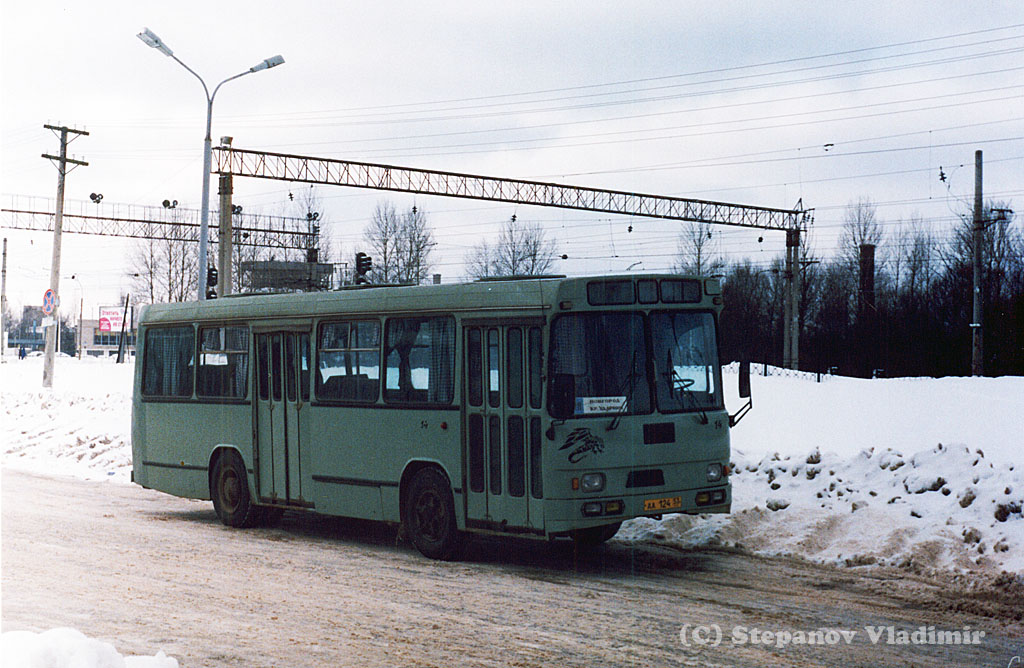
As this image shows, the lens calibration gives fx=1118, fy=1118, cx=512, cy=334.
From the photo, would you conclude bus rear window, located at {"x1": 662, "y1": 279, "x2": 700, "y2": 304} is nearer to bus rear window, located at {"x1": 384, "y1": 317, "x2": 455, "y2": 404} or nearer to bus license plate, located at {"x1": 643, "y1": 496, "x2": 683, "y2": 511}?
bus license plate, located at {"x1": 643, "y1": 496, "x2": 683, "y2": 511}

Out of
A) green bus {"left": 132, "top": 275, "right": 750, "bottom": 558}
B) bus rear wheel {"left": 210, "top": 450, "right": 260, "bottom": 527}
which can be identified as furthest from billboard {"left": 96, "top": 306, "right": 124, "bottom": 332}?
green bus {"left": 132, "top": 275, "right": 750, "bottom": 558}

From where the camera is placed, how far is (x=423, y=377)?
12.0 m

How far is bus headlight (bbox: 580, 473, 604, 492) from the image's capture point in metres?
10.5

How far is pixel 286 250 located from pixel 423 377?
57.5m

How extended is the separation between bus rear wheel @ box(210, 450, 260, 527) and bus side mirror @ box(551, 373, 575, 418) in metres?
5.61

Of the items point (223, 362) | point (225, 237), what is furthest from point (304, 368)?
point (225, 237)

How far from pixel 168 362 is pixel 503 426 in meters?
6.92

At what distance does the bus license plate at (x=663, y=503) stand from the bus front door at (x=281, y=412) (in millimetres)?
4666

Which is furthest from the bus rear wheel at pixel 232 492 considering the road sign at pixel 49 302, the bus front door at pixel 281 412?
the road sign at pixel 49 302

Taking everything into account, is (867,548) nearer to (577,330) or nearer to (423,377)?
(577,330)

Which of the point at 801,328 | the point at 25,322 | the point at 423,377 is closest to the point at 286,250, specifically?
the point at 801,328

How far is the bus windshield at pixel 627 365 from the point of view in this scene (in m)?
10.7

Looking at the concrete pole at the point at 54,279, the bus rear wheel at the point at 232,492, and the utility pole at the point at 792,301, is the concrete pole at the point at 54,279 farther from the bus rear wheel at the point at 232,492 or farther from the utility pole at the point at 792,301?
the utility pole at the point at 792,301

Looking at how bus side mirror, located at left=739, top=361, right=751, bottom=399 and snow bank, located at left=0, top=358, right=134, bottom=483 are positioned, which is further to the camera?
snow bank, located at left=0, top=358, right=134, bottom=483
